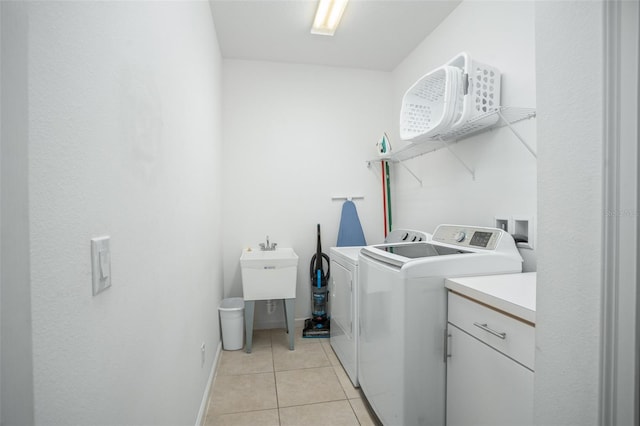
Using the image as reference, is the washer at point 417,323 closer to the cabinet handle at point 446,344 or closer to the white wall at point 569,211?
the cabinet handle at point 446,344

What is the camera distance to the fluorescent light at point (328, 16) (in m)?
2.17

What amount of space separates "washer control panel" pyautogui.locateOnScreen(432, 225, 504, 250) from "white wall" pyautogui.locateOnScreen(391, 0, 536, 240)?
203mm

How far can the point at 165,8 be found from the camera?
117cm

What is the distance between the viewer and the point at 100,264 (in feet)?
2.16

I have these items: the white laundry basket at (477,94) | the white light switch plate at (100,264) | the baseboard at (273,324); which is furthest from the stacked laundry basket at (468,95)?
the baseboard at (273,324)

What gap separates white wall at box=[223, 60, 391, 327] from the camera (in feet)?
9.93

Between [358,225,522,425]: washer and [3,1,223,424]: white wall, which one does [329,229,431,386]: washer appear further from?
→ [3,1,223,424]: white wall

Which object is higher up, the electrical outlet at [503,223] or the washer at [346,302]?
the electrical outlet at [503,223]

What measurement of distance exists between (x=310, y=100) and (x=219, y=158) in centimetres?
112

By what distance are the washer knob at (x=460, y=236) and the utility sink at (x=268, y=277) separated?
127 cm

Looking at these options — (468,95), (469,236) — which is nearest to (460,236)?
(469,236)

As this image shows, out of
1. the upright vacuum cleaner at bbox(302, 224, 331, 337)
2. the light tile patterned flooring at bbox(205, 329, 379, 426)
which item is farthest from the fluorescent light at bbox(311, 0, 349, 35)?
the light tile patterned flooring at bbox(205, 329, 379, 426)

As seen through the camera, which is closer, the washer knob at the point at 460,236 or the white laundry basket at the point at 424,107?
the washer knob at the point at 460,236

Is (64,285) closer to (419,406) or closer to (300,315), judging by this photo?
(419,406)
